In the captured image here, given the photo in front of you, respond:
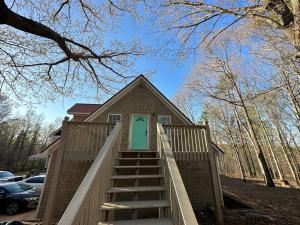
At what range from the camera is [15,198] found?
894 centimetres

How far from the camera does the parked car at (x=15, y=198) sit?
8.74 meters

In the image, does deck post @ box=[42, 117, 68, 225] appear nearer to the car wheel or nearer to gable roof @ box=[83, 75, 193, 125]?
gable roof @ box=[83, 75, 193, 125]

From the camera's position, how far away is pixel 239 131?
1839cm

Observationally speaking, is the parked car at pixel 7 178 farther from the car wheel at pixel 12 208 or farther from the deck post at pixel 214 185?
the deck post at pixel 214 185

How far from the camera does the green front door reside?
8.69m

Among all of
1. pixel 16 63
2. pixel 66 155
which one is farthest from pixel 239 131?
pixel 16 63

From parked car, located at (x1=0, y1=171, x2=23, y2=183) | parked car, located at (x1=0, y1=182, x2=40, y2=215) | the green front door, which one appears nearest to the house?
the green front door

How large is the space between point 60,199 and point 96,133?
12.4 feet

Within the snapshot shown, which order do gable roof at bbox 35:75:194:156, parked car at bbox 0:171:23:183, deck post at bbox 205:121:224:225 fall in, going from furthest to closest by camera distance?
parked car at bbox 0:171:23:183, gable roof at bbox 35:75:194:156, deck post at bbox 205:121:224:225

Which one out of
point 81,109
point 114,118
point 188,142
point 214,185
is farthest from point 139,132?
point 81,109

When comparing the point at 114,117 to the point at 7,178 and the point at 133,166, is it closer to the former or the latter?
the point at 133,166

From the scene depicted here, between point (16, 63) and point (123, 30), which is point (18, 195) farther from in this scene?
point (123, 30)

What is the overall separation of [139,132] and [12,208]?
724 centimetres

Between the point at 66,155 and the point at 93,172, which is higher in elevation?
the point at 66,155
